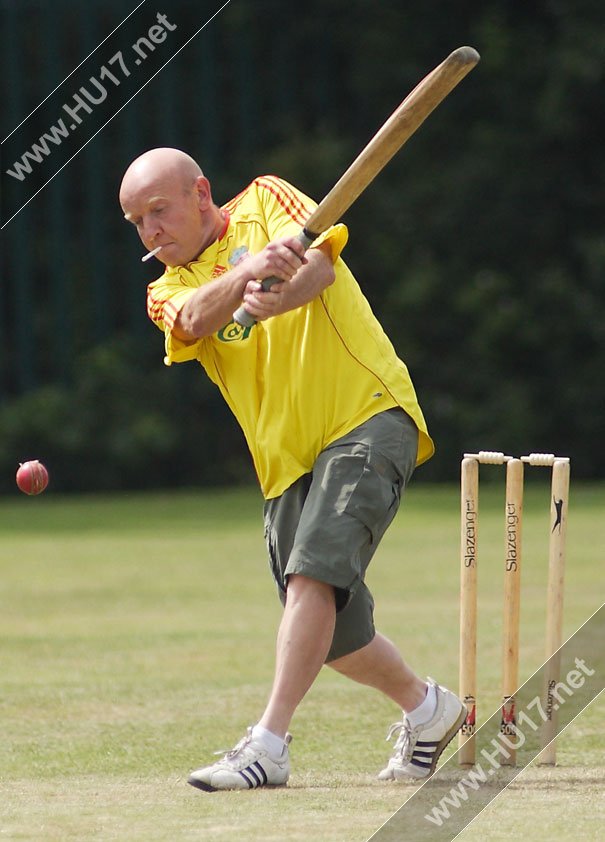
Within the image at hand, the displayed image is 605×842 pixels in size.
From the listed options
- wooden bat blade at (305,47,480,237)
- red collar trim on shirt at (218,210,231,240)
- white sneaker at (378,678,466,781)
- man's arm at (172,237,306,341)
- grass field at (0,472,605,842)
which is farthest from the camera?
red collar trim on shirt at (218,210,231,240)

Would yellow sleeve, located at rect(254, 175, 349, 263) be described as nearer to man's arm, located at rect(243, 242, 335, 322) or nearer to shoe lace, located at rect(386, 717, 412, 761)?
man's arm, located at rect(243, 242, 335, 322)

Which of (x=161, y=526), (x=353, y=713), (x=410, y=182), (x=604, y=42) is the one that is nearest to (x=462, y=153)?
(x=410, y=182)

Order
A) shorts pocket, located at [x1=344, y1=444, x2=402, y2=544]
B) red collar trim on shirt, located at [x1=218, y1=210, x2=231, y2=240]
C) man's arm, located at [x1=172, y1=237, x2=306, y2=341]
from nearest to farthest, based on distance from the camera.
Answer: man's arm, located at [x1=172, y1=237, x2=306, y2=341], shorts pocket, located at [x1=344, y1=444, x2=402, y2=544], red collar trim on shirt, located at [x1=218, y1=210, x2=231, y2=240]

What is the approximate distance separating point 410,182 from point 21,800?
1238 cm

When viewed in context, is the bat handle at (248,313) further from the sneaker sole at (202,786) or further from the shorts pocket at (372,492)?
the sneaker sole at (202,786)

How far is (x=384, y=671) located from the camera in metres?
4.02

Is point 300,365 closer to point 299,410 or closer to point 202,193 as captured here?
point 299,410

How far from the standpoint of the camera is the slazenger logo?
3.95 m

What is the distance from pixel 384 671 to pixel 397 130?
138cm

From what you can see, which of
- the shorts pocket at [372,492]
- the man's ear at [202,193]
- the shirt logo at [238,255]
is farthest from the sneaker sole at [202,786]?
the man's ear at [202,193]

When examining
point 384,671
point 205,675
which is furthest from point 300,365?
point 205,675

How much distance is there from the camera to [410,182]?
1548 centimetres

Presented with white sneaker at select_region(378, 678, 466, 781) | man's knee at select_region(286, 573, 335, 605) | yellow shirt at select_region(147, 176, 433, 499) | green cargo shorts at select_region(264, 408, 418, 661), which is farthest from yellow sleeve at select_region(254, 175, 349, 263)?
white sneaker at select_region(378, 678, 466, 781)

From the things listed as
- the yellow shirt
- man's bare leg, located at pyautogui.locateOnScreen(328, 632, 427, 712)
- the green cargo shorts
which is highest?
the yellow shirt
